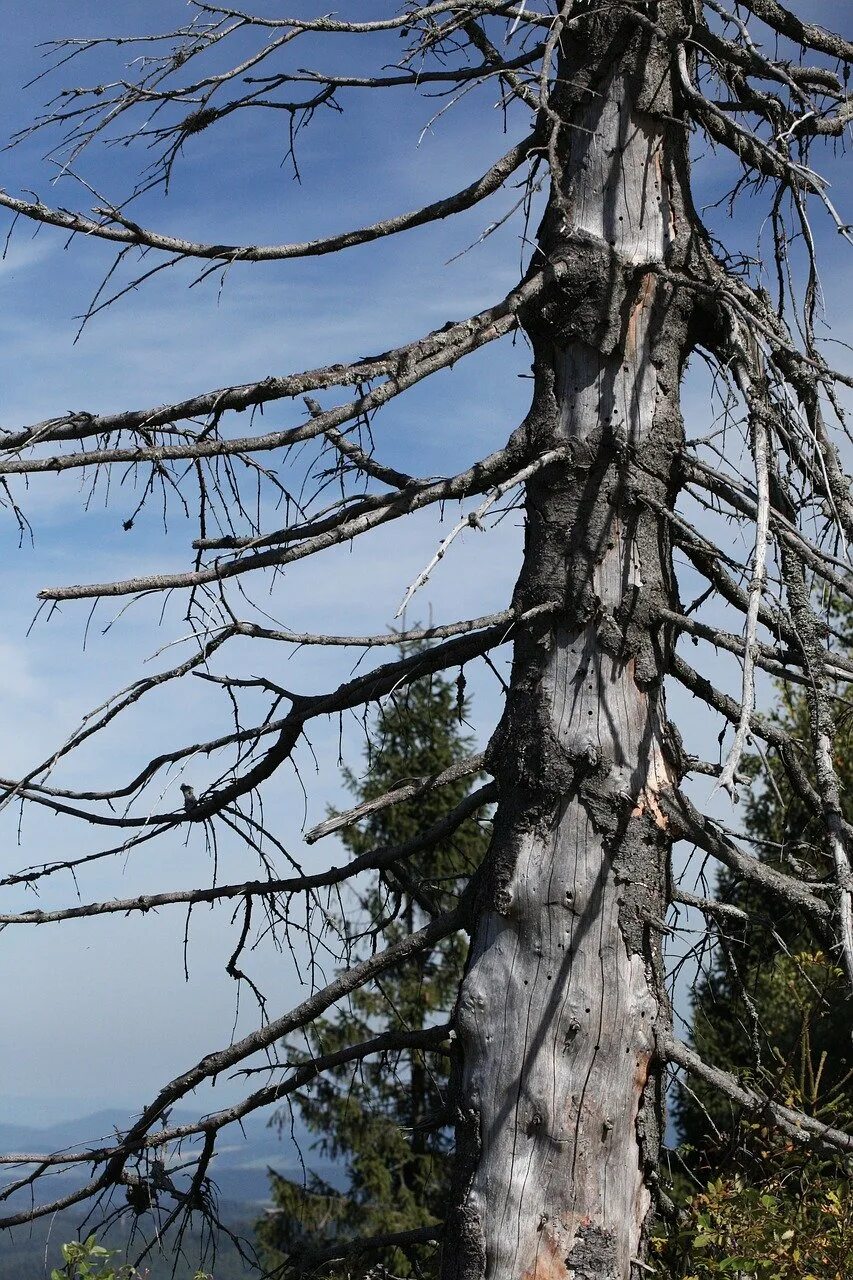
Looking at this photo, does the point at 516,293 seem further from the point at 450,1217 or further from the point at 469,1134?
the point at 450,1217

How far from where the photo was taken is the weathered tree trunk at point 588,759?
397 centimetres

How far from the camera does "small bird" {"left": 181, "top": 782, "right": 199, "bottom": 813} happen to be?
205 inches

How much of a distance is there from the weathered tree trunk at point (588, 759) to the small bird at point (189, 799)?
57.4 inches

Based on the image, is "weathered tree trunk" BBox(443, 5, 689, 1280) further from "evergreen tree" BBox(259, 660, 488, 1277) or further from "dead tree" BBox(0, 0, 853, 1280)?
"evergreen tree" BBox(259, 660, 488, 1277)

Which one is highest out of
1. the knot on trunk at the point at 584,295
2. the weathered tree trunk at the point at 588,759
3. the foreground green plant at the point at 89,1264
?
the knot on trunk at the point at 584,295

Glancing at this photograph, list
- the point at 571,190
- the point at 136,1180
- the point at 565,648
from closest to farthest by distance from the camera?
1. the point at 565,648
2. the point at 571,190
3. the point at 136,1180

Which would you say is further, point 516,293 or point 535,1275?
point 516,293

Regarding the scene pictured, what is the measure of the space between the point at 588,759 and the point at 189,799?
189cm

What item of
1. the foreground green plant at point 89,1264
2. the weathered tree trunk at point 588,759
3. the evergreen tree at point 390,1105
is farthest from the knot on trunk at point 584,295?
the evergreen tree at point 390,1105

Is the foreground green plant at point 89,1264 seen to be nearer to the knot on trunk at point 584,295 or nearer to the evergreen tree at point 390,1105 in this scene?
the knot on trunk at point 584,295

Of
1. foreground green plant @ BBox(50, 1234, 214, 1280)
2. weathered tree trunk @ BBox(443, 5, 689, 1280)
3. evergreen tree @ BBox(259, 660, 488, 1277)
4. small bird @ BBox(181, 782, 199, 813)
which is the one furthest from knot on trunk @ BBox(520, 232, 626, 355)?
evergreen tree @ BBox(259, 660, 488, 1277)

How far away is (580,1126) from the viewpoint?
3.95 m

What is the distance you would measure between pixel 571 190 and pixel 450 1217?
3.75 m

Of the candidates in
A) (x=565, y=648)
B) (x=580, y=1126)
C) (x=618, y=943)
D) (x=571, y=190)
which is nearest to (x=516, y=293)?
(x=571, y=190)
